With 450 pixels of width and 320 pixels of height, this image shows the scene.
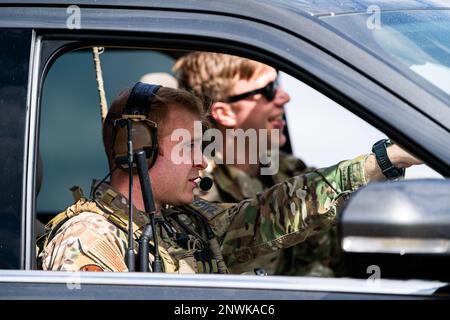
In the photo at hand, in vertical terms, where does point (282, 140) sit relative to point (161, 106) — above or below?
below

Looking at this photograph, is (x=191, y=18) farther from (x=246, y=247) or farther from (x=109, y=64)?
(x=109, y=64)

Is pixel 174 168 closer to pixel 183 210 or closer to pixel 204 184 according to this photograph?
pixel 204 184

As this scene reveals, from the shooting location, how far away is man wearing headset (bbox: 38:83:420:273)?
10.6ft

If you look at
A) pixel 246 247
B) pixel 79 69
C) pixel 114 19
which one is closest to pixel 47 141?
pixel 79 69

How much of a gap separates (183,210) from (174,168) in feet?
0.79

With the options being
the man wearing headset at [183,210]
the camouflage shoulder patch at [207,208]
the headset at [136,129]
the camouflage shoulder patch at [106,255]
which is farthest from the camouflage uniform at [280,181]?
the camouflage shoulder patch at [106,255]

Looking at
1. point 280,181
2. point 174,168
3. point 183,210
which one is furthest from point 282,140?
point 174,168

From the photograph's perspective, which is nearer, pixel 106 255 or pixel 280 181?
pixel 106 255

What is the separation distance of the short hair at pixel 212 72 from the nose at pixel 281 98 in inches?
6.0

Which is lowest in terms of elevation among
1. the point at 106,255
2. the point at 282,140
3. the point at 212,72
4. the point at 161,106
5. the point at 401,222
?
the point at 106,255

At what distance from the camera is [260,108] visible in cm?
621

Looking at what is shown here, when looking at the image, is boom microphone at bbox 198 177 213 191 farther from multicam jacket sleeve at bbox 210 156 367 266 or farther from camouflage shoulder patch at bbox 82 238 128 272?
camouflage shoulder patch at bbox 82 238 128 272

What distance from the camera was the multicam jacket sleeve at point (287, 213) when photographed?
3.66 metres

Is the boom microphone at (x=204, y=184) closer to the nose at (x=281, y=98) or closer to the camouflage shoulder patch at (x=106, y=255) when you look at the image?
the camouflage shoulder patch at (x=106, y=255)
